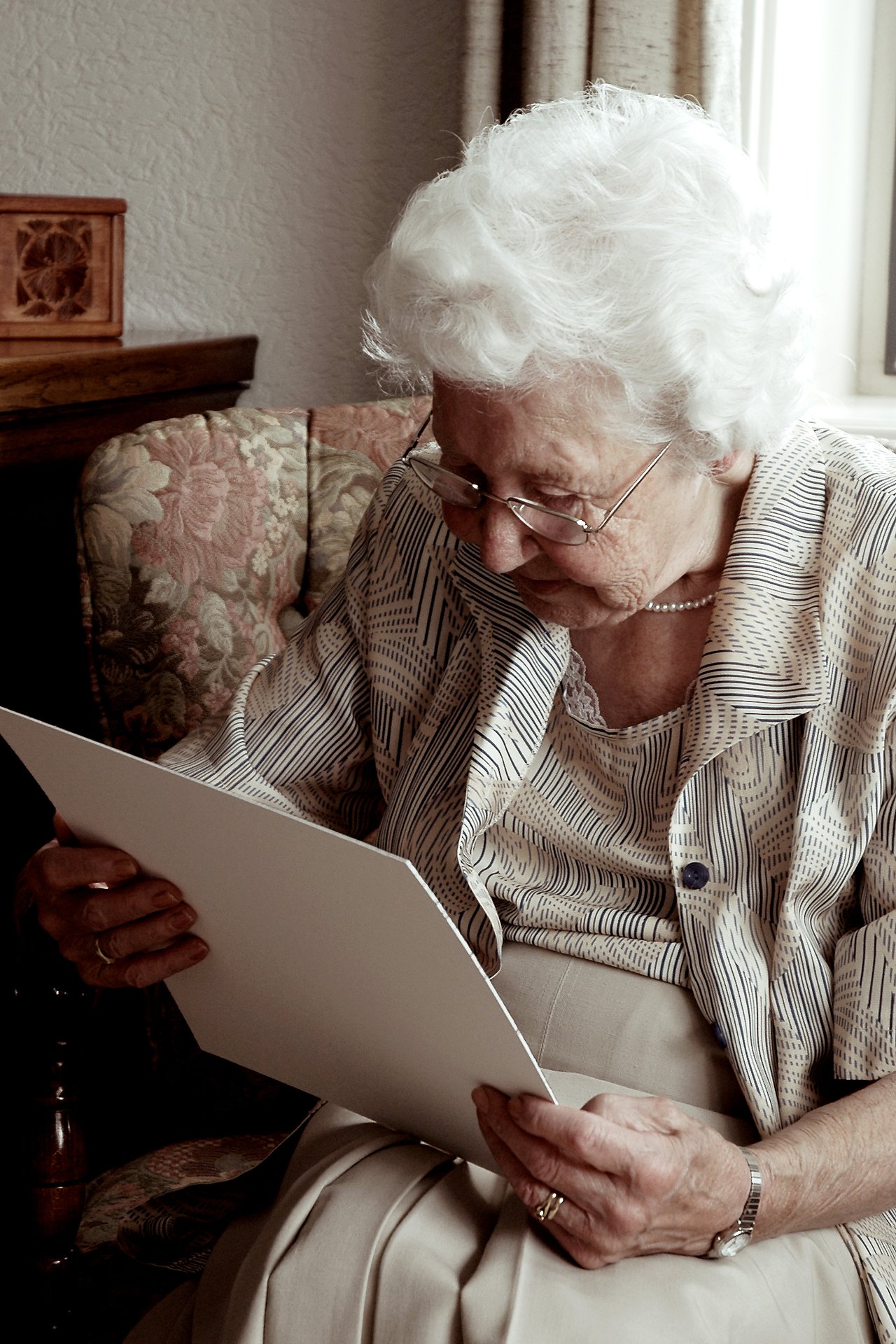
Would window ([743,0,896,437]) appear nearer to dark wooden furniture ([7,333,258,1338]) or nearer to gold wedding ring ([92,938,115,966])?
dark wooden furniture ([7,333,258,1338])

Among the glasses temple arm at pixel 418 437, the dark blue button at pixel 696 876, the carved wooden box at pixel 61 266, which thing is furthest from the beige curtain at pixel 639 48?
the dark blue button at pixel 696 876

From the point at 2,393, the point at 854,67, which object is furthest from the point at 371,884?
the point at 854,67

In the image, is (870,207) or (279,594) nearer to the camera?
(279,594)

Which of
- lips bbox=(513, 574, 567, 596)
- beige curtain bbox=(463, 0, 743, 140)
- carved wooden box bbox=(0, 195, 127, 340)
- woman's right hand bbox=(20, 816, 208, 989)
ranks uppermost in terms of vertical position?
beige curtain bbox=(463, 0, 743, 140)

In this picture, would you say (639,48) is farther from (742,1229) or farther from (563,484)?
(742,1229)

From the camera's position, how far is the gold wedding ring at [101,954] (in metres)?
1.12

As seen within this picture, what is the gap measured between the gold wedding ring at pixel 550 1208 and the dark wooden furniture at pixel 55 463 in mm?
562

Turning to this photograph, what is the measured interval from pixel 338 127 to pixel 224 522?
0.85 metres

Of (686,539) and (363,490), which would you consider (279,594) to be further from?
(686,539)

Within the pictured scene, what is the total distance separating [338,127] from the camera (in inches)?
79.3

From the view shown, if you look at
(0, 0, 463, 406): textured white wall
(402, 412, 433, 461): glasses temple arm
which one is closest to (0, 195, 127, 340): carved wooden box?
(0, 0, 463, 406): textured white wall

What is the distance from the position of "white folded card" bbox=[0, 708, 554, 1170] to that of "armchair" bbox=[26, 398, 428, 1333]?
427mm

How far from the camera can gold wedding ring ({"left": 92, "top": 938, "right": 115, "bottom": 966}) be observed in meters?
1.12

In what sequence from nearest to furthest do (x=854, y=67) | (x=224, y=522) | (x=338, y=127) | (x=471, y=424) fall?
(x=471, y=424)
(x=224, y=522)
(x=854, y=67)
(x=338, y=127)
